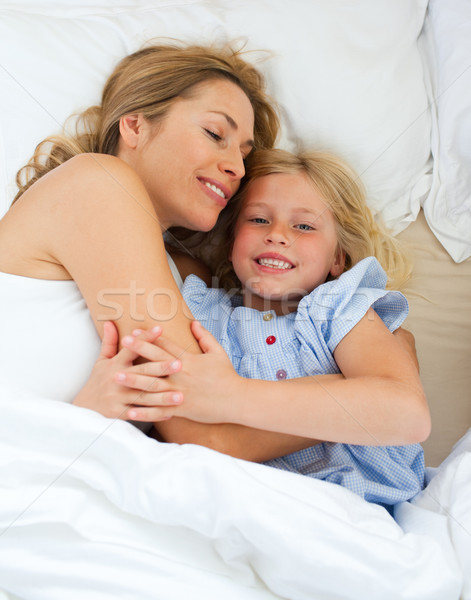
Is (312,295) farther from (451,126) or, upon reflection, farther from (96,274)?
(451,126)

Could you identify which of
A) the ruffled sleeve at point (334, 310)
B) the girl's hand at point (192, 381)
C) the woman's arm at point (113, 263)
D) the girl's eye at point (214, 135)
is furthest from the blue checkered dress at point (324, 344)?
the girl's eye at point (214, 135)

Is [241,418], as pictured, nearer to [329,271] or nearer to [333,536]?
[333,536]

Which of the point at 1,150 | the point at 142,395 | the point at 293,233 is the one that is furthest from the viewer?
the point at 1,150

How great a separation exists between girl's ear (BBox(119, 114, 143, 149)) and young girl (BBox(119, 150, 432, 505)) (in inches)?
11.7

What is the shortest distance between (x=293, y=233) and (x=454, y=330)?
515mm

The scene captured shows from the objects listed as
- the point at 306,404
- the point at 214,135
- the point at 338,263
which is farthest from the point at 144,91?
the point at 306,404

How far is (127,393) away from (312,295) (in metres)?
0.49

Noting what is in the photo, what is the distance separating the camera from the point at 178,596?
0.73 metres

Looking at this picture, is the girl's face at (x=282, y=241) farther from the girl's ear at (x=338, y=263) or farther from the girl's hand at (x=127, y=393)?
the girl's hand at (x=127, y=393)

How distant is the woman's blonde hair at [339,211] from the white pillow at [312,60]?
3.1 inches

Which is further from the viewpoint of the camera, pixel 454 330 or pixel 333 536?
pixel 454 330

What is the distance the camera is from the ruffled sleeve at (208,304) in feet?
4.48

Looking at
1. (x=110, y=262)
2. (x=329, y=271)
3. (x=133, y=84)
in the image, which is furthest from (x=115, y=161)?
(x=329, y=271)

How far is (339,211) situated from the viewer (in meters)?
1.41
